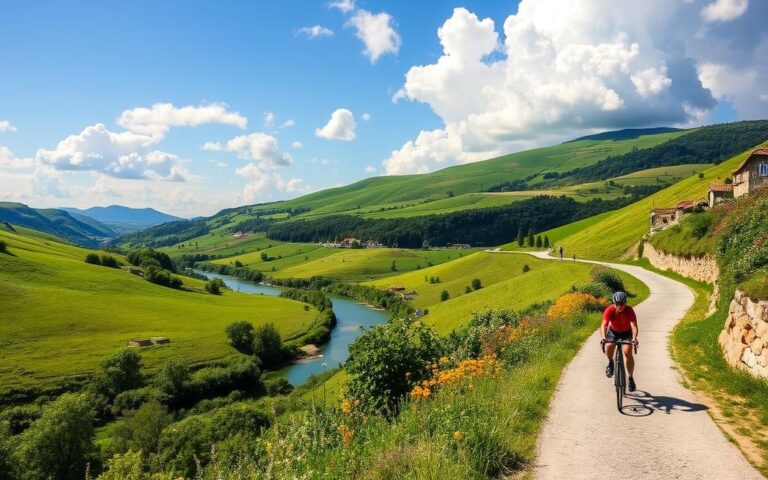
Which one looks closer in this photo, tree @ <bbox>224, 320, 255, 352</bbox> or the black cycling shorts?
the black cycling shorts

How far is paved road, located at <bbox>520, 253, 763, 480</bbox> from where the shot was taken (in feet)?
25.1

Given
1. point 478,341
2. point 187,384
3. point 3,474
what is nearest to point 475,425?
point 478,341

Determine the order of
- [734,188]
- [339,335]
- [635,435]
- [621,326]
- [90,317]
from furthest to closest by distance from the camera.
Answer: [339,335]
[90,317]
[734,188]
[621,326]
[635,435]

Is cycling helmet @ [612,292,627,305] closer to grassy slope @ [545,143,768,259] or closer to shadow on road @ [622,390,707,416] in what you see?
shadow on road @ [622,390,707,416]

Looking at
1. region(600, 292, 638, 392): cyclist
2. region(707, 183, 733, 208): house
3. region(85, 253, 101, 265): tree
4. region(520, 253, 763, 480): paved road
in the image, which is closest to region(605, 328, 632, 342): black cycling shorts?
region(600, 292, 638, 392): cyclist

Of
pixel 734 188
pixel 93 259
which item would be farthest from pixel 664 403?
pixel 93 259

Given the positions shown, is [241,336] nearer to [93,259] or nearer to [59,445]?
[59,445]

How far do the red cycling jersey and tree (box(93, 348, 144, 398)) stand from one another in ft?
240

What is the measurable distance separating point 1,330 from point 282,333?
49.2 metres

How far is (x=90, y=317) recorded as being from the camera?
88438 millimetres

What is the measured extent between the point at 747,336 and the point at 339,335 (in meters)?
98.9

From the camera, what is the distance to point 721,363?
540 inches

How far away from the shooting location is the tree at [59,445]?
38562 mm

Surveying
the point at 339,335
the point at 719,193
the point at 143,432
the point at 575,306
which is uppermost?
the point at 719,193
